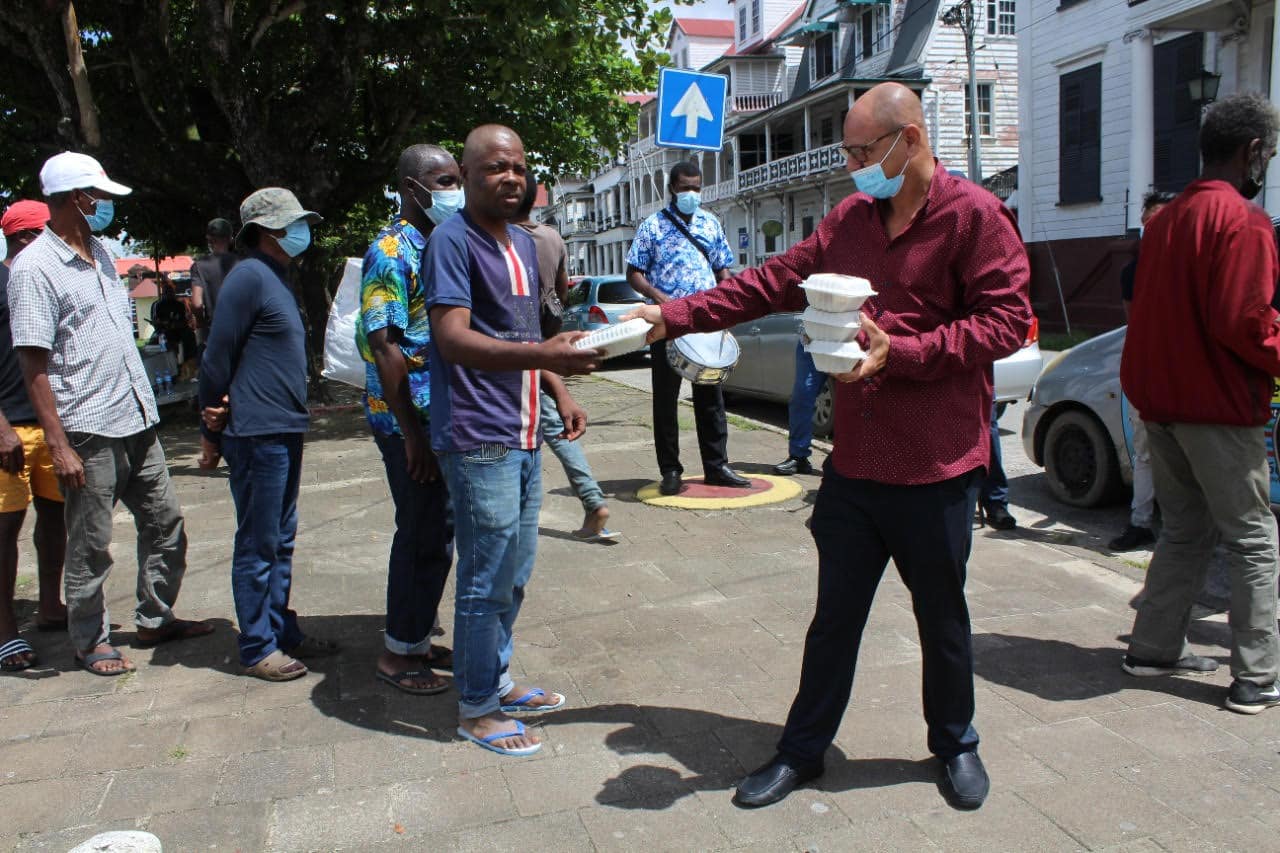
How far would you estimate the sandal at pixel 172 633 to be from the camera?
4.44 meters

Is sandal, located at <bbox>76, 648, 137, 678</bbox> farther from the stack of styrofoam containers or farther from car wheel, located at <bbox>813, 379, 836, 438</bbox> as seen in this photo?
car wheel, located at <bbox>813, 379, 836, 438</bbox>

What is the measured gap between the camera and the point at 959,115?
114 feet

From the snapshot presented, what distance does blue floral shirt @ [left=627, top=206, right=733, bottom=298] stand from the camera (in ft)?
21.5

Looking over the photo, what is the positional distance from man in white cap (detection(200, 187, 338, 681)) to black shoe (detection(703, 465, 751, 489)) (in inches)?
138

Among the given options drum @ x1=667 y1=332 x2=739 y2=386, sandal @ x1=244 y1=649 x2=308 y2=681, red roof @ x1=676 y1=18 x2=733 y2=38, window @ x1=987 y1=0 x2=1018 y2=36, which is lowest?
sandal @ x1=244 y1=649 x2=308 y2=681

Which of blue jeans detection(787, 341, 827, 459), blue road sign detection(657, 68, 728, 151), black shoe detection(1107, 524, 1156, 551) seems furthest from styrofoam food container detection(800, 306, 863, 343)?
blue road sign detection(657, 68, 728, 151)

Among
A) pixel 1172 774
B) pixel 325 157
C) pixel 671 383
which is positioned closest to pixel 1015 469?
pixel 671 383

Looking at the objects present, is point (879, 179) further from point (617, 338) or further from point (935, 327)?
point (617, 338)

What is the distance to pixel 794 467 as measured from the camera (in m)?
7.67

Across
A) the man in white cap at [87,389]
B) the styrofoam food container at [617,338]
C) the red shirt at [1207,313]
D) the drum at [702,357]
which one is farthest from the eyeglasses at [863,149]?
the drum at [702,357]

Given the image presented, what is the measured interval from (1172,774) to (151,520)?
4.02 meters

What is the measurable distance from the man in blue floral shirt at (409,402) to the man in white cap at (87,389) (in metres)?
1.07

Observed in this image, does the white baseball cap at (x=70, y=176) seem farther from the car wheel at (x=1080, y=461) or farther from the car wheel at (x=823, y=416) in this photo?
the car wheel at (x=823, y=416)

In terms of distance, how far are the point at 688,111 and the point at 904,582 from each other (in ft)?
20.1
